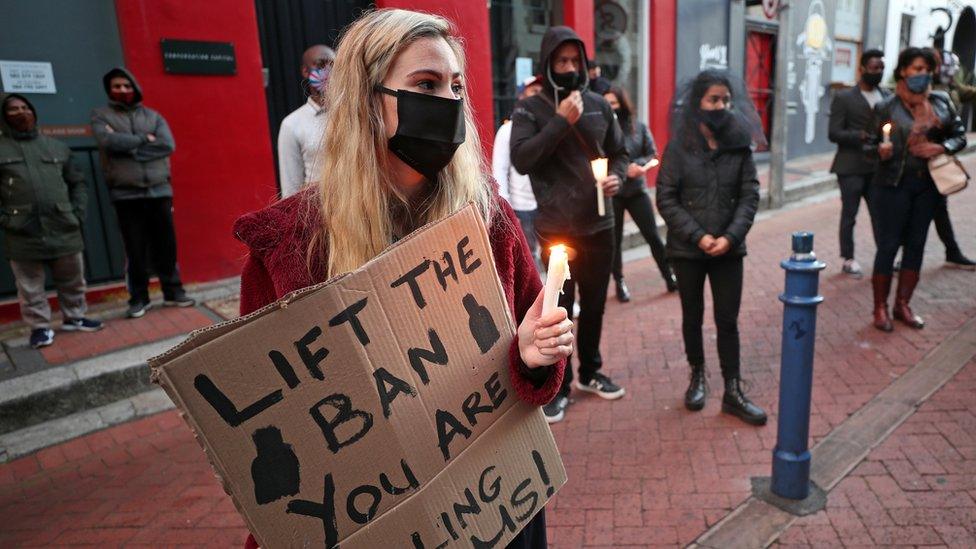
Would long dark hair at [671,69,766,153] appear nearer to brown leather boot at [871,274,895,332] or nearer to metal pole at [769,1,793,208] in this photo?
brown leather boot at [871,274,895,332]

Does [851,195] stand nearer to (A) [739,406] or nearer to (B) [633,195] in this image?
→ (B) [633,195]

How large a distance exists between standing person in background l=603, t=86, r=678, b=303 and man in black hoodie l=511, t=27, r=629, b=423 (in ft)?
6.27

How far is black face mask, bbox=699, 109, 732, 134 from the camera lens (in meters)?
3.46

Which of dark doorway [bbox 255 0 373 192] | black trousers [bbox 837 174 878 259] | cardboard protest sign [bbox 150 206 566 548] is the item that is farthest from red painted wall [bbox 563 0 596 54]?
cardboard protest sign [bbox 150 206 566 548]

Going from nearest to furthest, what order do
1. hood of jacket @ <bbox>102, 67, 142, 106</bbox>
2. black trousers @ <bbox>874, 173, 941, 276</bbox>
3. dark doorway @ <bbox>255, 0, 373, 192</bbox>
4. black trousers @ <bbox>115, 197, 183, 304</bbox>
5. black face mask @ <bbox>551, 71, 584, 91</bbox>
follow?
black face mask @ <bbox>551, 71, 584, 91</bbox> < black trousers @ <bbox>874, 173, 941, 276</bbox> < hood of jacket @ <bbox>102, 67, 142, 106</bbox> < black trousers @ <bbox>115, 197, 183, 304</bbox> < dark doorway @ <bbox>255, 0, 373, 192</bbox>

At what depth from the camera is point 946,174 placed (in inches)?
179

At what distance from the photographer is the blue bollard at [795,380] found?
281cm

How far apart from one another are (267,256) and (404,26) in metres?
0.59

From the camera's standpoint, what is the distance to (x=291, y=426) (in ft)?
3.74

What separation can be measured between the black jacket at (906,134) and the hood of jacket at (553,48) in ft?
8.41

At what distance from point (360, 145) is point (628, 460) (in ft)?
8.10

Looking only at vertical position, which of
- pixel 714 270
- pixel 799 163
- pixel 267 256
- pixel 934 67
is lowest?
pixel 799 163

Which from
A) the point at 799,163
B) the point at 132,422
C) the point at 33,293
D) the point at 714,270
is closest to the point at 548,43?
the point at 714,270

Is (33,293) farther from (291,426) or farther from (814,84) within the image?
(814,84)
